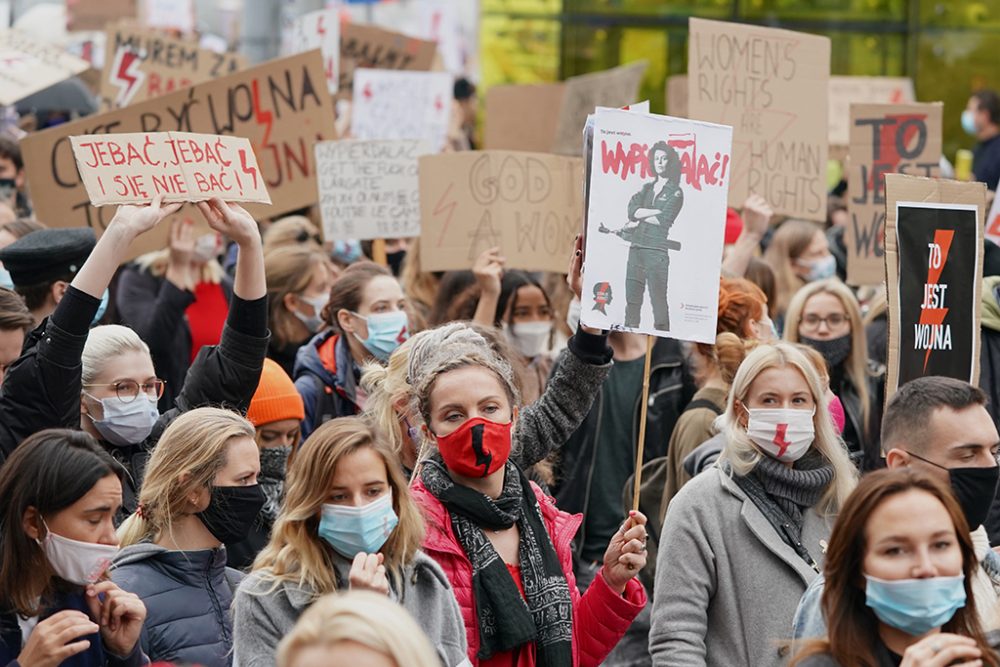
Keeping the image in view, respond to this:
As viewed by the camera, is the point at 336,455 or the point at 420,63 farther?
the point at 420,63

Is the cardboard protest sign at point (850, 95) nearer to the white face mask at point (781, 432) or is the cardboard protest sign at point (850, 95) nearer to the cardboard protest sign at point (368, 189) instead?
the cardboard protest sign at point (368, 189)

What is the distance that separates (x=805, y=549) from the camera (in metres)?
4.55

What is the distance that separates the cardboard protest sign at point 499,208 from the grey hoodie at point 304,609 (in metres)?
4.20

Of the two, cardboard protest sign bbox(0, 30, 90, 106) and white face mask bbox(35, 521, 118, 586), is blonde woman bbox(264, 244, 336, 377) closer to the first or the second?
cardboard protest sign bbox(0, 30, 90, 106)

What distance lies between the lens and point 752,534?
4531 millimetres

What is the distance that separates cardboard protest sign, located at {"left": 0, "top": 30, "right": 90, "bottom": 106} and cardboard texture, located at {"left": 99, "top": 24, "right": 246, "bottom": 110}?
209 mm

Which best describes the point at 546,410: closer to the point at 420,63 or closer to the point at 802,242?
the point at 802,242

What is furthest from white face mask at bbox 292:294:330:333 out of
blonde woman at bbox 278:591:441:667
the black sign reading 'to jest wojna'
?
blonde woman at bbox 278:591:441:667

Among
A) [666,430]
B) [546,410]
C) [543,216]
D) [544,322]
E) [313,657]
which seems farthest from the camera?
[543,216]

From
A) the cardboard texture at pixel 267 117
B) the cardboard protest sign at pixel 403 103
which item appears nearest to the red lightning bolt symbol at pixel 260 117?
the cardboard texture at pixel 267 117

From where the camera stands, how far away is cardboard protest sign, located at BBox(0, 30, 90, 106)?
10.1m

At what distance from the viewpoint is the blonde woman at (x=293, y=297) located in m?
7.47

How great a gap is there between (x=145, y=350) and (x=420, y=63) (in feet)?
25.5

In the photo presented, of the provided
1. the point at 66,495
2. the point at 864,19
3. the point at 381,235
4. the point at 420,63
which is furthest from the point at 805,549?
the point at 864,19
